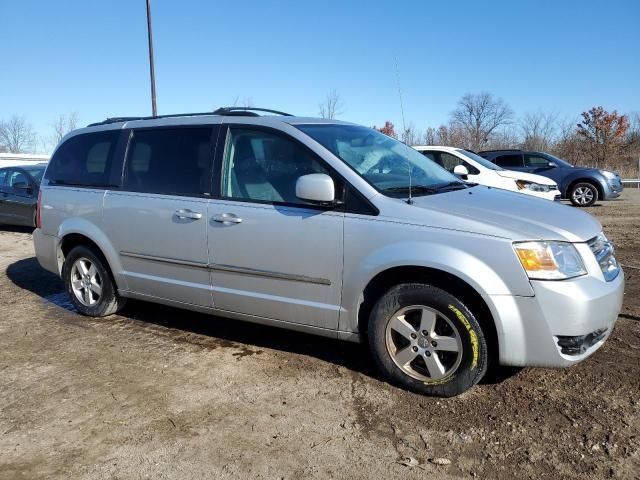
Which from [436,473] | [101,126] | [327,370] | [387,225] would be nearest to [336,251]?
[387,225]

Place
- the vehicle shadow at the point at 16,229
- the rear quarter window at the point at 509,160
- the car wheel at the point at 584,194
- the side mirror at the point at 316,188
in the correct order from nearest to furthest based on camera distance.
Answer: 1. the side mirror at the point at 316,188
2. the vehicle shadow at the point at 16,229
3. the car wheel at the point at 584,194
4. the rear quarter window at the point at 509,160

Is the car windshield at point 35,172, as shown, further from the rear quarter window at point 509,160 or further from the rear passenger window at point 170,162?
the rear quarter window at point 509,160

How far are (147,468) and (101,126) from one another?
142 inches

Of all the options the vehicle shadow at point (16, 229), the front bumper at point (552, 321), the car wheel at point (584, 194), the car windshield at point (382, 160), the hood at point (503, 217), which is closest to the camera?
the front bumper at point (552, 321)

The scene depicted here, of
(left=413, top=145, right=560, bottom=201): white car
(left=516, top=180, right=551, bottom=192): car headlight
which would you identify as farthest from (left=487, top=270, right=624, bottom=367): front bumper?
(left=516, top=180, right=551, bottom=192): car headlight

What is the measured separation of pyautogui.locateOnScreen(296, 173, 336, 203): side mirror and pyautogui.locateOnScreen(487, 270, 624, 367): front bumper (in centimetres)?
120

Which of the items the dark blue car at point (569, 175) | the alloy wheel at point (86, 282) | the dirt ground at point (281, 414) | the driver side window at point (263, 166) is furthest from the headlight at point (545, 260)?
the dark blue car at point (569, 175)

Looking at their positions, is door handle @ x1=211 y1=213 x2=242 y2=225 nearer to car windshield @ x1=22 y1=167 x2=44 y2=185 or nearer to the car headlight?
the car headlight

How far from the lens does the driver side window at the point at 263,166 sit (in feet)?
12.9

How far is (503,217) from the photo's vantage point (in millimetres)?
3361

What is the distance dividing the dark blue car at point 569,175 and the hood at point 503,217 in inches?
461

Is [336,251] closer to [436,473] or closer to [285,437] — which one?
[285,437]

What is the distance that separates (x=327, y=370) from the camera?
3.96 meters

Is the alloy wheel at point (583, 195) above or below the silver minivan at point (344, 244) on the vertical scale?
below
